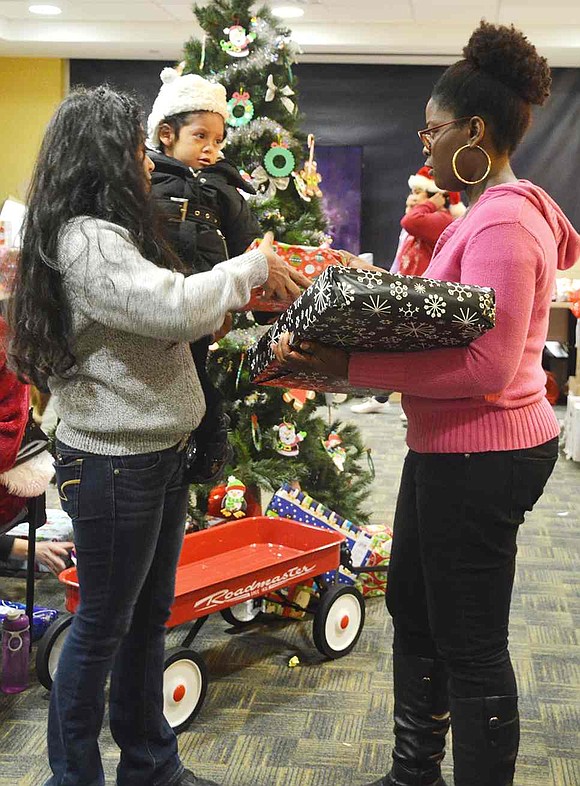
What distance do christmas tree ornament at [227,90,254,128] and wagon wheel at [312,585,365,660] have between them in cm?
172

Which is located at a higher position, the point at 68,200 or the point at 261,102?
the point at 261,102

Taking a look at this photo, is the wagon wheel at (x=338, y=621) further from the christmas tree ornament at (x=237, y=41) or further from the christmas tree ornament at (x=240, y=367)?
the christmas tree ornament at (x=237, y=41)

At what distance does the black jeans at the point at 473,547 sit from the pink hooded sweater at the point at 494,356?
0.03 m

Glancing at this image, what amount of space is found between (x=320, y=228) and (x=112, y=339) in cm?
205

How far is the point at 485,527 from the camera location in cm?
166

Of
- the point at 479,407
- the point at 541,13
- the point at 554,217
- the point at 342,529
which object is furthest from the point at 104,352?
the point at 541,13

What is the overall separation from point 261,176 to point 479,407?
2130 mm

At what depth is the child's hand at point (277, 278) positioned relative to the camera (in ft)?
6.20

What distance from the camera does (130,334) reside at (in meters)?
1.71

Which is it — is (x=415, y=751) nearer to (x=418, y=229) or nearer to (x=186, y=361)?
(x=186, y=361)

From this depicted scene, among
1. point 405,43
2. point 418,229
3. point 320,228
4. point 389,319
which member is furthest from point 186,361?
point 405,43

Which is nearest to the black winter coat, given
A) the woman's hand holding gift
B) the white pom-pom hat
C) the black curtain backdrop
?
the white pom-pom hat

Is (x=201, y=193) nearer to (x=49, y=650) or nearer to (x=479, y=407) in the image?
(x=479, y=407)

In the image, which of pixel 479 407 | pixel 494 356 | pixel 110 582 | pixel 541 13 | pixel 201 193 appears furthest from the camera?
pixel 541 13
